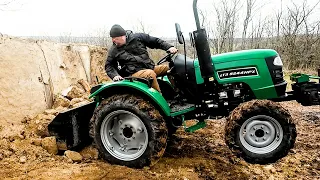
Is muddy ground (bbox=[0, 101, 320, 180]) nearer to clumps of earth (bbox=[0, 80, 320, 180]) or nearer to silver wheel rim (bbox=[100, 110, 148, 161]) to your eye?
clumps of earth (bbox=[0, 80, 320, 180])

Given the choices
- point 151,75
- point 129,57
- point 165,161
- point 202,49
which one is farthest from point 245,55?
point 165,161

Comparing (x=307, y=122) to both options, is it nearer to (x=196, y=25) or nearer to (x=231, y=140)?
(x=231, y=140)

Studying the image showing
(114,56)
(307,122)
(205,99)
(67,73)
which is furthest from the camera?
(67,73)

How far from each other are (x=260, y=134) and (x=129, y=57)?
191 cm

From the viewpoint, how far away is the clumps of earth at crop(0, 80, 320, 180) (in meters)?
3.61

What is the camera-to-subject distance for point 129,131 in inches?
159

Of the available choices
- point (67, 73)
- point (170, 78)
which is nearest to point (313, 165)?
point (170, 78)

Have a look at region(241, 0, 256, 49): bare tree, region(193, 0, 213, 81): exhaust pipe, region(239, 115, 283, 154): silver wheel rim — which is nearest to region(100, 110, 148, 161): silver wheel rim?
region(193, 0, 213, 81): exhaust pipe

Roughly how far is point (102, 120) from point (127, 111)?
348 mm

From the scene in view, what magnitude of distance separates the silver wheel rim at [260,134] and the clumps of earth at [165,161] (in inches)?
10.3

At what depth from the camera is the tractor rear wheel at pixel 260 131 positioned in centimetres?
360

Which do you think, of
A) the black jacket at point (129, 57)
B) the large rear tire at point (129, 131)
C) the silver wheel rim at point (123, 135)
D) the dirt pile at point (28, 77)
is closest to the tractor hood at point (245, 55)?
the black jacket at point (129, 57)

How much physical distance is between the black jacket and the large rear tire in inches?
22.3

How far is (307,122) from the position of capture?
238 inches
